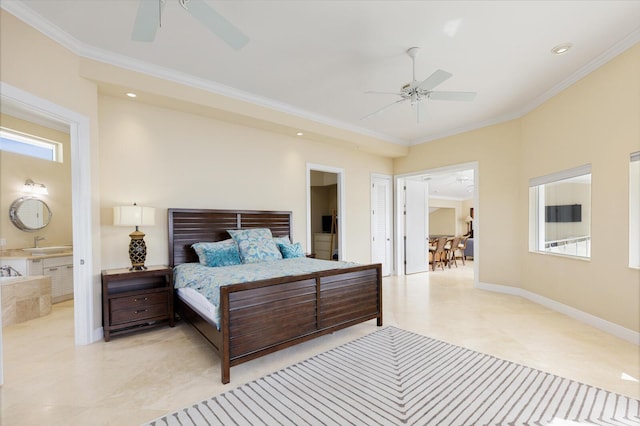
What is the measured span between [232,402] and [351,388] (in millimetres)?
880

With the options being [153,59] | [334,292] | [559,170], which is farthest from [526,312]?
[153,59]

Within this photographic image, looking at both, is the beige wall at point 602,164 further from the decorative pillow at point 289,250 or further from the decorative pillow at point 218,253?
the decorative pillow at point 218,253

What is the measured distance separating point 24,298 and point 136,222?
216 centimetres

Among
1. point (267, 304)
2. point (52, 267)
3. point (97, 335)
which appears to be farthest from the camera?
point (52, 267)

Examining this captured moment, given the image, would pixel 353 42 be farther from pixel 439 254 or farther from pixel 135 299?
pixel 439 254

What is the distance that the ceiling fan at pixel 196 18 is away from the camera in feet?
5.70

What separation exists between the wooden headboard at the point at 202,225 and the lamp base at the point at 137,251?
412 millimetres

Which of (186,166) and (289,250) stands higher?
(186,166)

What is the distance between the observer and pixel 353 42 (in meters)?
2.91

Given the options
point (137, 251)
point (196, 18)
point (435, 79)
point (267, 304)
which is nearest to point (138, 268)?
point (137, 251)

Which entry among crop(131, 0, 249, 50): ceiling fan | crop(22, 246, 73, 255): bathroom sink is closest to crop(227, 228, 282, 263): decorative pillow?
crop(131, 0, 249, 50): ceiling fan

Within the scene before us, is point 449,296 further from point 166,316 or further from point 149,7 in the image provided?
point 149,7

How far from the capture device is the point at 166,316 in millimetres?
3449

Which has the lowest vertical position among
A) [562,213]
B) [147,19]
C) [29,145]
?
[562,213]
